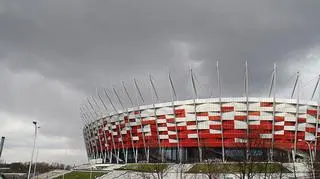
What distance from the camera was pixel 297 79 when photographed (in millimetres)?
69750

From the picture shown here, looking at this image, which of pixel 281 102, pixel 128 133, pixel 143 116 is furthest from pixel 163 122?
pixel 281 102

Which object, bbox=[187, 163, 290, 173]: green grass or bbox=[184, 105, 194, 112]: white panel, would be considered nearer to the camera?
bbox=[187, 163, 290, 173]: green grass

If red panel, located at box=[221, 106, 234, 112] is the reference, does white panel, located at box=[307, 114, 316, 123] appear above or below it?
below

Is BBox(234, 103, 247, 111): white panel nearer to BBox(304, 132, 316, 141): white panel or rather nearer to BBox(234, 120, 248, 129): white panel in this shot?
BBox(234, 120, 248, 129): white panel

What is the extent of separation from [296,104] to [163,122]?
2855cm

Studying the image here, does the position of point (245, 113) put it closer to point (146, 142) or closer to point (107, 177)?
point (146, 142)

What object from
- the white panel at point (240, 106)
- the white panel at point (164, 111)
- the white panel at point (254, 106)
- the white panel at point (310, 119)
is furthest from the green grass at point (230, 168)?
the white panel at point (310, 119)

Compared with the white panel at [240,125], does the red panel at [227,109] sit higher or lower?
higher

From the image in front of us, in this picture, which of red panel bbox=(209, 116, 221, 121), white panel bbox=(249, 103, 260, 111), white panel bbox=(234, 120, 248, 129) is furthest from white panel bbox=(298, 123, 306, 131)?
red panel bbox=(209, 116, 221, 121)

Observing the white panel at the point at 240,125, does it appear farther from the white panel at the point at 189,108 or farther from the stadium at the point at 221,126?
the white panel at the point at 189,108

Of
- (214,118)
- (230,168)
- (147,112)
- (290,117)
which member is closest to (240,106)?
(214,118)

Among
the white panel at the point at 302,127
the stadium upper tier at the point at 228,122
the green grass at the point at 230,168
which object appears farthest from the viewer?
the white panel at the point at 302,127

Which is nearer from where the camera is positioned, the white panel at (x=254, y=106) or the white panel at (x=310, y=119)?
the white panel at (x=254, y=106)

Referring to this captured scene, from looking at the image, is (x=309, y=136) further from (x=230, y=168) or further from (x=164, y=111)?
(x=164, y=111)
